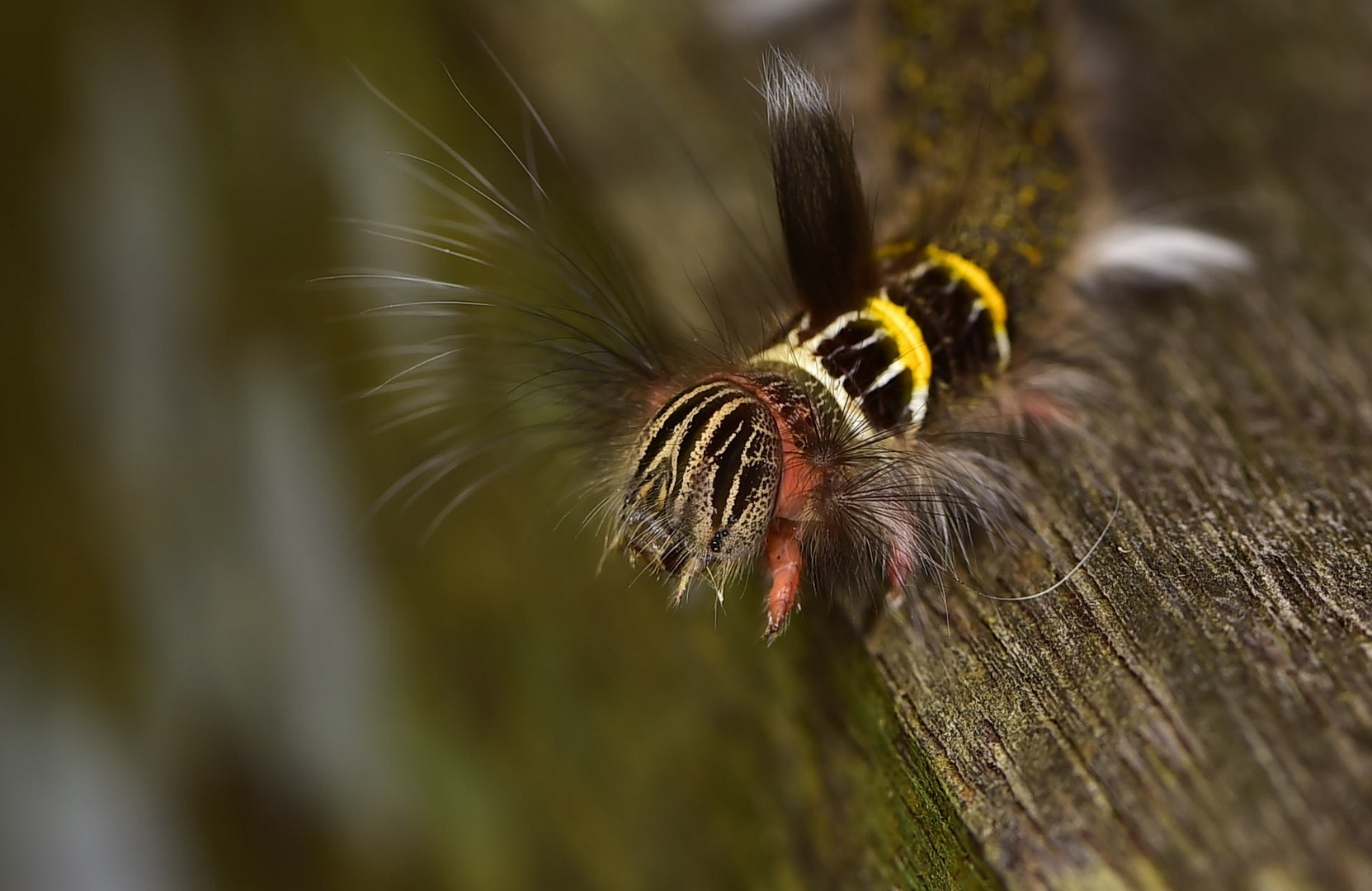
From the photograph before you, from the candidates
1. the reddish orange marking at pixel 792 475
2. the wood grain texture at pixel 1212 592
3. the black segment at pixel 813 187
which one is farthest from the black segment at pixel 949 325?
the reddish orange marking at pixel 792 475

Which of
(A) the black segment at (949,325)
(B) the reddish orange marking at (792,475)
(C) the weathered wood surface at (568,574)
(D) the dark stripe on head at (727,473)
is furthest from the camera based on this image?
(A) the black segment at (949,325)

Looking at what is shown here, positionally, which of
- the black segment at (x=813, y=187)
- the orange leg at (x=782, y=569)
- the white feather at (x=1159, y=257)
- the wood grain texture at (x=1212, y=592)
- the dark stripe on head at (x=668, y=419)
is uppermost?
the black segment at (x=813, y=187)

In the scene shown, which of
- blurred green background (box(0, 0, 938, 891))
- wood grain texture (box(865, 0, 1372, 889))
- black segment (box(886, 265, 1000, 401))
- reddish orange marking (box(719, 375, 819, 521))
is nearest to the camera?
wood grain texture (box(865, 0, 1372, 889))

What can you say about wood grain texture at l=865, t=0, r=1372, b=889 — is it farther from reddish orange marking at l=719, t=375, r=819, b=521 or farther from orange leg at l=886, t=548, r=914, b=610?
reddish orange marking at l=719, t=375, r=819, b=521

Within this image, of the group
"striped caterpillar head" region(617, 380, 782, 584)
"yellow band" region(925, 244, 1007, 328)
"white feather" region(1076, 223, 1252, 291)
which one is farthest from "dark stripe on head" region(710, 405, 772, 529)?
"white feather" region(1076, 223, 1252, 291)

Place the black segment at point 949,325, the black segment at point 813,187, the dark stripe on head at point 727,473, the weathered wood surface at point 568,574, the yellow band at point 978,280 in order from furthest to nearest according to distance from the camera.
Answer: the yellow band at point 978,280 < the black segment at point 949,325 < the black segment at point 813,187 < the dark stripe on head at point 727,473 < the weathered wood surface at point 568,574

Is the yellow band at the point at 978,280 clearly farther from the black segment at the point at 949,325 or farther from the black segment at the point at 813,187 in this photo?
the black segment at the point at 813,187

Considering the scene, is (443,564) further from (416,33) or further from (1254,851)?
(1254,851)

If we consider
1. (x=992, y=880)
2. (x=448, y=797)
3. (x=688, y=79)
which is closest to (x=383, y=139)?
(x=688, y=79)
